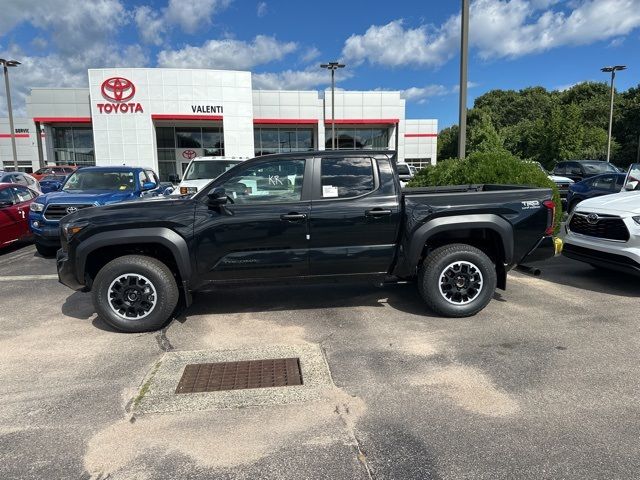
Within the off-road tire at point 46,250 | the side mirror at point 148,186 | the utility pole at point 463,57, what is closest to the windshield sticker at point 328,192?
the utility pole at point 463,57

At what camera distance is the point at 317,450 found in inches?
112

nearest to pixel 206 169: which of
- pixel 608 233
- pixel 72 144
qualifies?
pixel 608 233

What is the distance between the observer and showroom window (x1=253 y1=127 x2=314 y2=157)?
121 feet

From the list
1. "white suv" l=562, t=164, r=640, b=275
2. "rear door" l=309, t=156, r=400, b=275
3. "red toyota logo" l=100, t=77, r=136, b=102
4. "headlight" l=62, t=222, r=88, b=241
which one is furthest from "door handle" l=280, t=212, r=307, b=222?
"red toyota logo" l=100, t=77, r=136, b=102

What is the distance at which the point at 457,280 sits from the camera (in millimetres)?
5082

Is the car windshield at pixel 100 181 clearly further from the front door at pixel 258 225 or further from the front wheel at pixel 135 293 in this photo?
the front door at pixel 258 225

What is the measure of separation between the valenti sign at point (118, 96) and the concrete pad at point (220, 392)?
3056cm

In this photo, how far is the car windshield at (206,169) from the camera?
12.3 m

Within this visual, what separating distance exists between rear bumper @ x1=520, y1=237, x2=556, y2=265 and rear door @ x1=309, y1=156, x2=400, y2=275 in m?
1.59

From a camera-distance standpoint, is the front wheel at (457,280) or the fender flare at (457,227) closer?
the fender flare at (457,227)

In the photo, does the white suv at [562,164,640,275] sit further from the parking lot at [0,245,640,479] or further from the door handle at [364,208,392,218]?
the door handle at [364,208,392,218]

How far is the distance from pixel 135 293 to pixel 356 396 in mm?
2590

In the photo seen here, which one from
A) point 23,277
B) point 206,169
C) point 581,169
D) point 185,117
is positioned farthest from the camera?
point 185,117

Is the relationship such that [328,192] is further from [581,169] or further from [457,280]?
[581,169]
